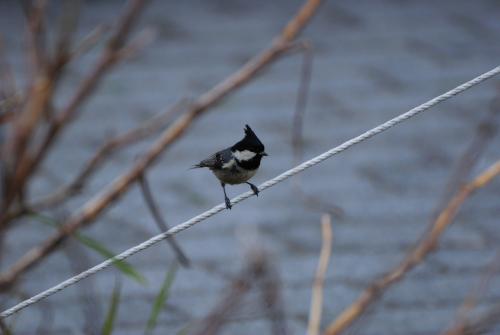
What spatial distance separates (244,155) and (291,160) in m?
2.38

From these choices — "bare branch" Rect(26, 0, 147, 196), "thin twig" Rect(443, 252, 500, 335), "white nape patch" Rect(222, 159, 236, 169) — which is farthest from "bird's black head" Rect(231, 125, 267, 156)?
"bare branch" Rect(26, 0, 147, 196)

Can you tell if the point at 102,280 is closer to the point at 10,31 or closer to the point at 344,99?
the point at 344,99

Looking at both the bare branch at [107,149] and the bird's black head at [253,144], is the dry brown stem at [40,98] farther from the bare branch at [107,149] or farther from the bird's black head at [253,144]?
the bird's black head at [253,144]

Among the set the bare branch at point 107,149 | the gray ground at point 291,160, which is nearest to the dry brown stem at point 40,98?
the bare branch at point 107,149

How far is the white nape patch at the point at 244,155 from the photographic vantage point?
242 cm

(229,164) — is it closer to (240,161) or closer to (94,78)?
(240,161)

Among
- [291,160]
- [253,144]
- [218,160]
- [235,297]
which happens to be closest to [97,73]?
[235,297]

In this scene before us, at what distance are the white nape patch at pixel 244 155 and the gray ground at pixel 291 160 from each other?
42 centimetres

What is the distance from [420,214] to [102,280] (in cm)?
151

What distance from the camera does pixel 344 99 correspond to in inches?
221

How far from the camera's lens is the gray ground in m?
3.61

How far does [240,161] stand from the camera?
8.23 ft

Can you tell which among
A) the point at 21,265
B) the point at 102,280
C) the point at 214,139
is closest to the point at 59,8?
the point at 214,139

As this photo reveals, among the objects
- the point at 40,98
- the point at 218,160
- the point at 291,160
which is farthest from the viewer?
the point at 291,160
